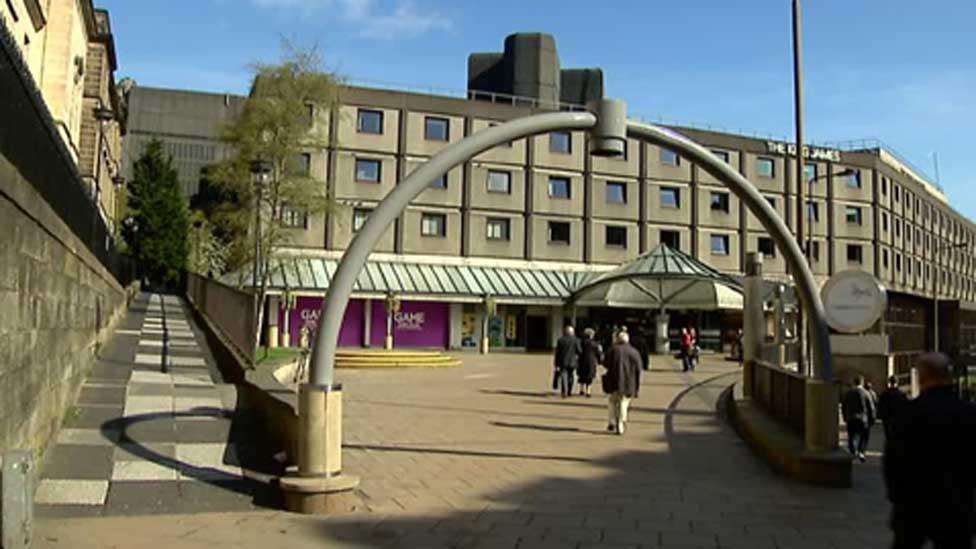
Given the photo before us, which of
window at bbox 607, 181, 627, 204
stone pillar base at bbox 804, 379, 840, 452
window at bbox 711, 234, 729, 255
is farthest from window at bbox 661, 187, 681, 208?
stone pillar base at bbox 804, 379, 840, 452

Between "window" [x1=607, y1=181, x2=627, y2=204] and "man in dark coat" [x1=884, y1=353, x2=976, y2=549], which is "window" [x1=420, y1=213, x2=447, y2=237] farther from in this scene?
"man in dark coat" [x1=884, y1=353, x2=976, y2=549]

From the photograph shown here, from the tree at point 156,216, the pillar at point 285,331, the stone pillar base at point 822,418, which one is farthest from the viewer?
the tree at point 156,216

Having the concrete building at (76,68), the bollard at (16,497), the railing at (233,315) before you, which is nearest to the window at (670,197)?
the concrete building at (76,68)

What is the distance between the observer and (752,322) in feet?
55.7

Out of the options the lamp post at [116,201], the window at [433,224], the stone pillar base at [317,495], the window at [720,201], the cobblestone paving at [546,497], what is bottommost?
the cobblestone paving at [546,497]

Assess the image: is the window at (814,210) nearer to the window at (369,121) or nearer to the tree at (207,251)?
the window at (369,121)

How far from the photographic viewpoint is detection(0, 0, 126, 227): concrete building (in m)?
21.5

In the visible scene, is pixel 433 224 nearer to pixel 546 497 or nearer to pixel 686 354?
pixel 686 354

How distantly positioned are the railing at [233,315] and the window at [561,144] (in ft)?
97.3

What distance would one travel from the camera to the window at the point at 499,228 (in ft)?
161

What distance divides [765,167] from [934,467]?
54.7 meters

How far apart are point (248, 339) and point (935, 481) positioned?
426 inches

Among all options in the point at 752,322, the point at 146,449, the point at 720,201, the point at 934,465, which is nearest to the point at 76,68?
the point at 752,322

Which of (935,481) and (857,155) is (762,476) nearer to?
(935,481)
